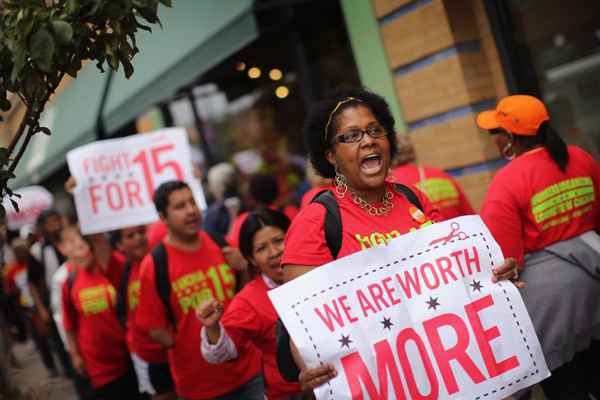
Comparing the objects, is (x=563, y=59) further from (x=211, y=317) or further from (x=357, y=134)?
(x=211, y=317)

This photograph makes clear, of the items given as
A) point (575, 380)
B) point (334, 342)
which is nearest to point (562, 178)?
point (575, 380)

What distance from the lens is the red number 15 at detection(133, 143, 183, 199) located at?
264 inches

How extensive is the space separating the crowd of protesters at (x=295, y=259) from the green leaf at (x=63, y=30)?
3.80 ft

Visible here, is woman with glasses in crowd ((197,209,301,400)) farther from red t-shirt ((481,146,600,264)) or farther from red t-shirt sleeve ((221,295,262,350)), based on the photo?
red t-shirt ((481,146,600,264))

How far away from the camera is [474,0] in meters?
6.20

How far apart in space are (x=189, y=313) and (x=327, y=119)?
2166 millimetres

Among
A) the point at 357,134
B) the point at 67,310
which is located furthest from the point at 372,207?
the point at 67,310

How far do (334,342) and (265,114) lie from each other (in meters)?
8.92

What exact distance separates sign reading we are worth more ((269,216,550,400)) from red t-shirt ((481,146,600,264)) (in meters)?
0.79

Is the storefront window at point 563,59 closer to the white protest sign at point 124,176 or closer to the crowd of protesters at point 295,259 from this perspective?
the crowd of protesters at point 295,259

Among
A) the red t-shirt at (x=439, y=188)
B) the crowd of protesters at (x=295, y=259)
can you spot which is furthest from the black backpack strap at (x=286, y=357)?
the red t-shirt at (x=439, y=188)

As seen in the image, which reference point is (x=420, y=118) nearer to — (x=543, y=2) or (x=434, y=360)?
(x=543, y=2)

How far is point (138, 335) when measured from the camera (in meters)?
5.26

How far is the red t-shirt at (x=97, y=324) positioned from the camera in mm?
6250
